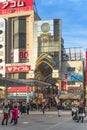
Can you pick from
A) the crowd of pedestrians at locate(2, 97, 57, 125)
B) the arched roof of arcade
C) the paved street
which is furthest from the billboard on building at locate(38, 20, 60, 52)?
the paved street

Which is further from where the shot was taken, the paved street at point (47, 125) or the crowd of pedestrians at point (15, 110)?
the crowd of pedestrians at point (15, 110)

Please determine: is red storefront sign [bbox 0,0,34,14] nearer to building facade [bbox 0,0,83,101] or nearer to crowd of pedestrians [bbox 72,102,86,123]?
building facade [bbox 0,0,83,101]

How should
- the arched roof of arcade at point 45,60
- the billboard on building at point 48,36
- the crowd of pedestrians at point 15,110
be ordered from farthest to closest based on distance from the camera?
the billboard on building at point 48,36 → the arched roof of arcade at point 45,60 → the crowd of pedestrians at point 15,110

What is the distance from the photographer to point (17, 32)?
90250 mm

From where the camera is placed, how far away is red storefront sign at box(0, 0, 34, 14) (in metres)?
92.8

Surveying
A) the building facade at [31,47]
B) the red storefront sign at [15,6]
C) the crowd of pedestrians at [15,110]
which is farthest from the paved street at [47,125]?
the red storefront sign at [15,6]

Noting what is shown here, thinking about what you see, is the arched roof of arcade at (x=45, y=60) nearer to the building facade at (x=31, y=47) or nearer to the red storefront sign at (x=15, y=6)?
the building facade at (x=31, y=47)

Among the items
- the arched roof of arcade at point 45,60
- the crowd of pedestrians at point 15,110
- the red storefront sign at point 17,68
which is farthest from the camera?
the red storefront sign at point 17,68

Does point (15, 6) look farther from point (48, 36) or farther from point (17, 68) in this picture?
point (17, 68)

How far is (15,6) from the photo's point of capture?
93.8 meters

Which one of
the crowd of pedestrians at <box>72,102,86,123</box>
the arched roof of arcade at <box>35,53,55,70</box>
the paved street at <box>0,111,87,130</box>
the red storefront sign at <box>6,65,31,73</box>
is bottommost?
the paved street at <box>0,111,87,130</box>

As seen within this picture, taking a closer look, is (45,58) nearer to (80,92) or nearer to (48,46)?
(48,46)

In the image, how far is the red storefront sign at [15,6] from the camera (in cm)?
9281

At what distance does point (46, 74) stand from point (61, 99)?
18.8 metres
